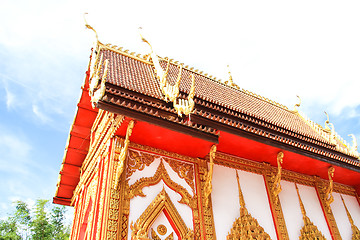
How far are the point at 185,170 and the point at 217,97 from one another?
4.16 meters

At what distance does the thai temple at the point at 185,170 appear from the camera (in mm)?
5469

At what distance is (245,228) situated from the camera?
6.33 m

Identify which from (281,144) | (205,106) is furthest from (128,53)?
(281,144)

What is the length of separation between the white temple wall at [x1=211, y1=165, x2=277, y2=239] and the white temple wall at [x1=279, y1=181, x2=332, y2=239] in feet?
2.12

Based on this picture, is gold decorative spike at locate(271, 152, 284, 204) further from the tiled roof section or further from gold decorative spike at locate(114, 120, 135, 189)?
gold decorative spike at locate(114, 120, 135, 189)

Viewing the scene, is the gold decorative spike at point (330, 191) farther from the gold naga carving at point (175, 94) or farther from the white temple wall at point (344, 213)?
the gold naga carving at point (175, 94)

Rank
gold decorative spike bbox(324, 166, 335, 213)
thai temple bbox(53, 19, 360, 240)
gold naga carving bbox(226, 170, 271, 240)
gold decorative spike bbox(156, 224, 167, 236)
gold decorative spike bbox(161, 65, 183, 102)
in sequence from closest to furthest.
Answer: gold decorative spike bbox(156, 224, 167, 236) → thai temple bbox(53, 19, 360, 240) → gold naga carving bbox(226, 170, 271, 240) → gold decorative spike bbox(161, 65, 183, 102) → gold decorative spike bbox(324, 166, 335, 213)

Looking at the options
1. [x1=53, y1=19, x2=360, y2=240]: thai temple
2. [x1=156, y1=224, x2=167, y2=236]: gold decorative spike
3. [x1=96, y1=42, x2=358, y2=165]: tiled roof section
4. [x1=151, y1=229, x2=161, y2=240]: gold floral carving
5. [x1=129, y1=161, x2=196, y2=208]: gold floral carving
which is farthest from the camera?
[x1=96, y1=42, x2=358, y2=165]: tiled roof section

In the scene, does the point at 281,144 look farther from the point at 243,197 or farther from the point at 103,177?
the point at 103,177

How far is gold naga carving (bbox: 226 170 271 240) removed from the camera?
6157mm

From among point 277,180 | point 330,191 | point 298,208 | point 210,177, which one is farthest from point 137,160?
point 330,191

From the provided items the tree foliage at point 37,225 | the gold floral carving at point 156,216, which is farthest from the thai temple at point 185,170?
the tree foliage at point 37,225

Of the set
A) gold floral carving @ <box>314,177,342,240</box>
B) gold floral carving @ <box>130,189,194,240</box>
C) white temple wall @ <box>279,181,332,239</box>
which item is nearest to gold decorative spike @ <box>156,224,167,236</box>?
gold floral carving @ <box>130,189,194,240</box>

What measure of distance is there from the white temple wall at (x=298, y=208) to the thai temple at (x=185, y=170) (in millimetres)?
30
